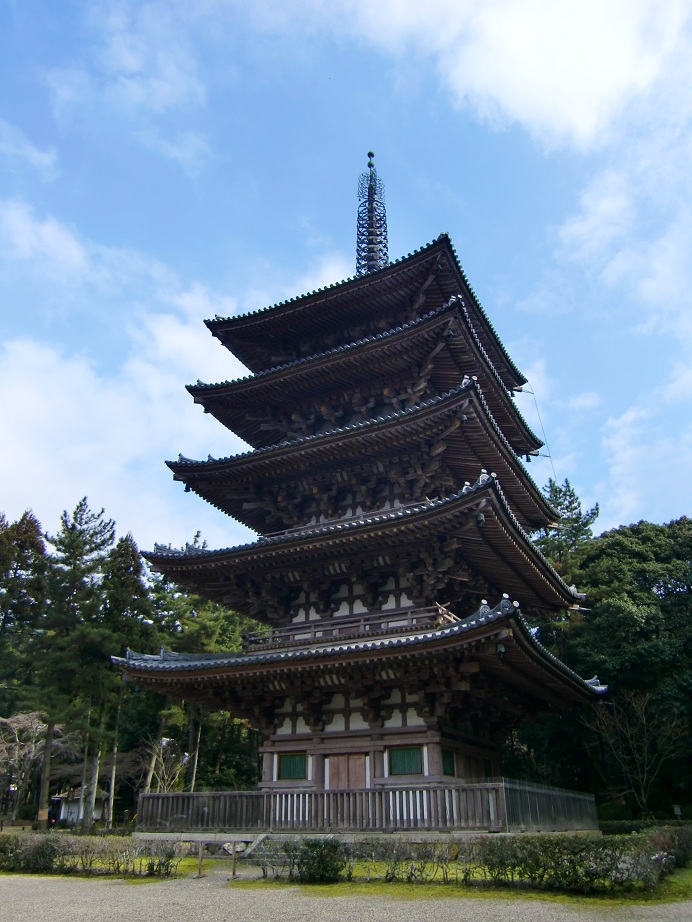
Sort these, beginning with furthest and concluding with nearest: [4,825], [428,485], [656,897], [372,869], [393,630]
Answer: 1. [4,825]
2. [428,485]
3. [393,630]
4. [372,869]
5. [656,897]

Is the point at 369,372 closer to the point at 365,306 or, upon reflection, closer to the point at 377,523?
the point at 365,306

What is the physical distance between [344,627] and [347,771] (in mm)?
3696

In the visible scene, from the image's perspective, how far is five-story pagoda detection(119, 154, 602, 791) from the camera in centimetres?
1788

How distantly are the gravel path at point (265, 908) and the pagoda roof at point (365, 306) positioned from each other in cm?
1719

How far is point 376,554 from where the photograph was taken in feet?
64.8

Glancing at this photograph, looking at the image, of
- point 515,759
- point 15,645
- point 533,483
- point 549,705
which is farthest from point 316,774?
point 15,645

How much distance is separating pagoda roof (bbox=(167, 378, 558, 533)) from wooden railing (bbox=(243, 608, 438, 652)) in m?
4.28

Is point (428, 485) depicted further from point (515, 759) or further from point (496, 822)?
point (515, 759)

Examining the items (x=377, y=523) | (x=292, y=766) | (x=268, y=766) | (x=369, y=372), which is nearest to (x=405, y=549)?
(x=377, y=523)

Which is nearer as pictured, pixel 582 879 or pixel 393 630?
pixel 582 879

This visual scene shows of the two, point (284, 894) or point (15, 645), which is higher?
point (15, 645)

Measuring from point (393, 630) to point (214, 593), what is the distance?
23.6 feet

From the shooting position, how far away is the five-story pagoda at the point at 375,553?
58.6 feet

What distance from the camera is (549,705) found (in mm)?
23078
